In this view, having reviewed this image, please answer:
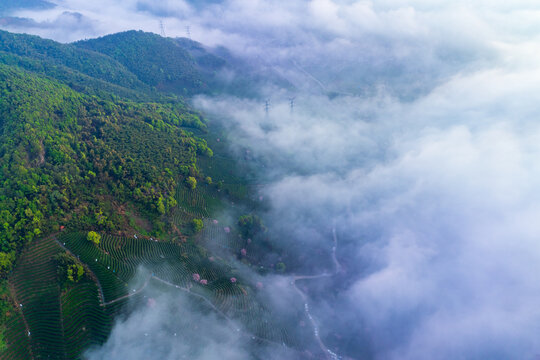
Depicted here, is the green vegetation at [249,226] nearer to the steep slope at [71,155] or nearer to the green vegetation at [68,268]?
the steep slope at [71,155]

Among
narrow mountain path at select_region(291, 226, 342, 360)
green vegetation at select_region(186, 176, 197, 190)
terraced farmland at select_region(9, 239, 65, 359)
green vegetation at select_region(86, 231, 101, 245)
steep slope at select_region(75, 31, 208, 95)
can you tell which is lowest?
narrow mountain path at select_region(291, 226, 342, 360)

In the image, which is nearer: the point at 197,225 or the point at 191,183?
the point at 197,225

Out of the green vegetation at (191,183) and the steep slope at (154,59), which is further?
the steep slope at (154,59)

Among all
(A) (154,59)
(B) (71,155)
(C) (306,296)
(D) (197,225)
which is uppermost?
(A) (154,59)

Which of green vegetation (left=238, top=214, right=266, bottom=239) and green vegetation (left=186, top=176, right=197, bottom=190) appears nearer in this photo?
green vegetation (left=238, top=214, right=266, bottom=239)

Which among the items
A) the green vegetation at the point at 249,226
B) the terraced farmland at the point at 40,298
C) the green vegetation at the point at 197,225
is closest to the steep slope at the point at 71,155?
the terraced farmland at the point at 40,298

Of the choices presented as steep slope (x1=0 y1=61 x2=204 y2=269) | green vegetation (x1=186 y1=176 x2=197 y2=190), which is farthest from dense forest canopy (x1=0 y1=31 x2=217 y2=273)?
green vegetation (x1=186 y1=176 x2=197 y2=190)

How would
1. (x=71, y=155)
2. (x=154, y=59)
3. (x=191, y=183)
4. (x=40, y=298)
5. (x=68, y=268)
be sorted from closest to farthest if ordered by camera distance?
(x=40, y=298) → (x=68, y=268) → (x=71, y=155) → (x=191, y=183) → (x=154, y=59)

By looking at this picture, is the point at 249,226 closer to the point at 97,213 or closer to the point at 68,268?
the point at 97,213

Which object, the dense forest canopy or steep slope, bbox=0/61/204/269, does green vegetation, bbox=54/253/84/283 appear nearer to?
the dense forest canopy

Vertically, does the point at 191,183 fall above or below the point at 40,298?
above

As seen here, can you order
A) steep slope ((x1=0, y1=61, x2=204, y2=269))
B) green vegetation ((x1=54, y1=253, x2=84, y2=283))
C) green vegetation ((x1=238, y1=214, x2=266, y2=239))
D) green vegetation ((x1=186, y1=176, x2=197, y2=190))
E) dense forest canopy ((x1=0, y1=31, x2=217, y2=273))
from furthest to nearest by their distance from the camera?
green vegetation ((x1=186, y1=176, x2=197, y2=190)), green vegetation ((x1=238, y1=214, x2=266, y2=239)), dense forest canopy ((x1=0, y1=31, x2=217, y2=273)), steep slope ((x1=0, y1=61, x2=204, y2=269)), green vegetation ((x1=54, y1=253, x2=84, y2=283))

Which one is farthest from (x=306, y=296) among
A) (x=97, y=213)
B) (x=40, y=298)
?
(x=40, y=298)
